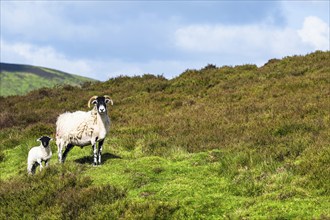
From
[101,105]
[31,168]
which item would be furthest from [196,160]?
[31,168]

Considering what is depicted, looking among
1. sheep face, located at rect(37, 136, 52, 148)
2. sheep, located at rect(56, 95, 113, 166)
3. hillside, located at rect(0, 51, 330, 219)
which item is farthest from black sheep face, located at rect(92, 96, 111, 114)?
sheep face, located at rect(37, 136, 52, 148)

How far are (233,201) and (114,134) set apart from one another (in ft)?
32.5

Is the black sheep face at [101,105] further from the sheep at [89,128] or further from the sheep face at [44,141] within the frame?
the sheep face at [44,141]

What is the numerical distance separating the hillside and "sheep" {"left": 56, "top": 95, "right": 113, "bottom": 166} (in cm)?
74

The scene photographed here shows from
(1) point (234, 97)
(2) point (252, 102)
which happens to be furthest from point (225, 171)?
(1) point (234, 97)

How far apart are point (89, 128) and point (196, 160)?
3.45 m

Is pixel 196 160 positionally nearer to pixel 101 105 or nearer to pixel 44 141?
pixel 101 105

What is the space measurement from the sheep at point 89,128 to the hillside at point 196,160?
74 cm

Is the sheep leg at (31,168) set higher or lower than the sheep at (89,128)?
lower

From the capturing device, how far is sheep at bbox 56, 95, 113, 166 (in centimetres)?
1320

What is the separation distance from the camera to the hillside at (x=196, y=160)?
9508mm

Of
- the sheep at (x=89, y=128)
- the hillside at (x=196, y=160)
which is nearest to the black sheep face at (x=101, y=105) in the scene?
the sheep at (x=89, y=128)

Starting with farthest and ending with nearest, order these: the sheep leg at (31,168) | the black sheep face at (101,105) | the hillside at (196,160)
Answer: the sheep leg at (31,168) → the black sheep face at (101,105) → the hillside at (196,160)

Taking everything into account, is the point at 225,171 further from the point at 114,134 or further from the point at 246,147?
the point at 114,134
